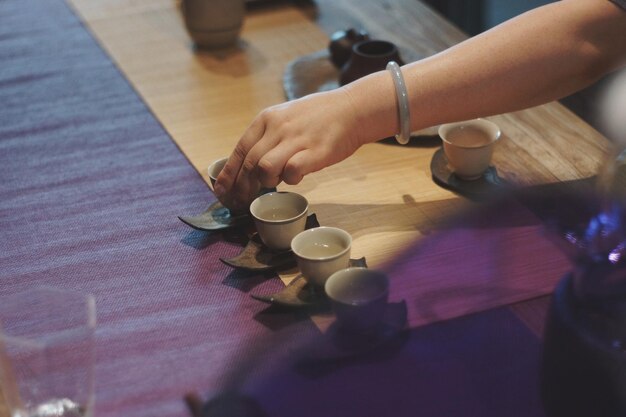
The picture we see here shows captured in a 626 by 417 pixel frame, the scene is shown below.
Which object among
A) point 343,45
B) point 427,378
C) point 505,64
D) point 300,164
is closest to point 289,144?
point 300,164

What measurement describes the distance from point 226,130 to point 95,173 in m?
0.27

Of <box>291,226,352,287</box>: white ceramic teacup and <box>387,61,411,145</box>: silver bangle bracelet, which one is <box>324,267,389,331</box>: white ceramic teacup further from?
<box>387,61,411,145</box>: silver bangle bracelet

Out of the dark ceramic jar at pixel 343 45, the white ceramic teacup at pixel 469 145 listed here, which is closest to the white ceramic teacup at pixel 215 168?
the white ceramic teacup at pixel 469 145

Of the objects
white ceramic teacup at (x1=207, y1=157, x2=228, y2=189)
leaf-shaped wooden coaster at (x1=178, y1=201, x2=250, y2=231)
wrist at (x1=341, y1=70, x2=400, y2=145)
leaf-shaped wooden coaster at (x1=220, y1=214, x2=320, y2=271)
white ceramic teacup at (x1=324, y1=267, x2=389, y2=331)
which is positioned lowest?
leaf-shaped wooden coaster at (x1=178, y1=201, x2=250, y2=231)

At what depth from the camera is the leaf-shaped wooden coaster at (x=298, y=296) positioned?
119cm

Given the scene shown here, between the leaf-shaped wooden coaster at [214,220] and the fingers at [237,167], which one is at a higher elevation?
the fingers at [237,167]

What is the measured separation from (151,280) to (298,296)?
233 mm

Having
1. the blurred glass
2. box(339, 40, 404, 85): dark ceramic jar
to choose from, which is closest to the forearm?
box(339, 40, 404, 85): dark ceramic jar

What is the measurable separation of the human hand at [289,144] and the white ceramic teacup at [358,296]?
25cm

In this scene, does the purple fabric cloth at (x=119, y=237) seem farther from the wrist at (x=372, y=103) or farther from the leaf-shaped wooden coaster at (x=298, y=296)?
the wrist at (x=372, y=103)

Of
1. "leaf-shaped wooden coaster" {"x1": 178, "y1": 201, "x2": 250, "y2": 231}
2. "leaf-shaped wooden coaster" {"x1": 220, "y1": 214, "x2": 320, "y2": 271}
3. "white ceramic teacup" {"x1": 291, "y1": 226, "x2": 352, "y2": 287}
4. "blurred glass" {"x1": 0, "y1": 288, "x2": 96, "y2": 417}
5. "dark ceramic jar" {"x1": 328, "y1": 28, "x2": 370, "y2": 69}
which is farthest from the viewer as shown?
"dark ceramic jar" {"x1": 328, "y1": 28, "x2": 370, "y2": 69}

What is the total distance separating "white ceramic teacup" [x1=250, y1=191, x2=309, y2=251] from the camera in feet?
4.21

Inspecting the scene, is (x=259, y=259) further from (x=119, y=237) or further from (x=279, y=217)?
(x=119, y=237)

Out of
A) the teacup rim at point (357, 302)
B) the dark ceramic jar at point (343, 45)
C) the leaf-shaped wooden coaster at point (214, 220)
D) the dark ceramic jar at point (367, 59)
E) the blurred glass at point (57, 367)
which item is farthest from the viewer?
the dark ceramic jar at point (343, 45)
